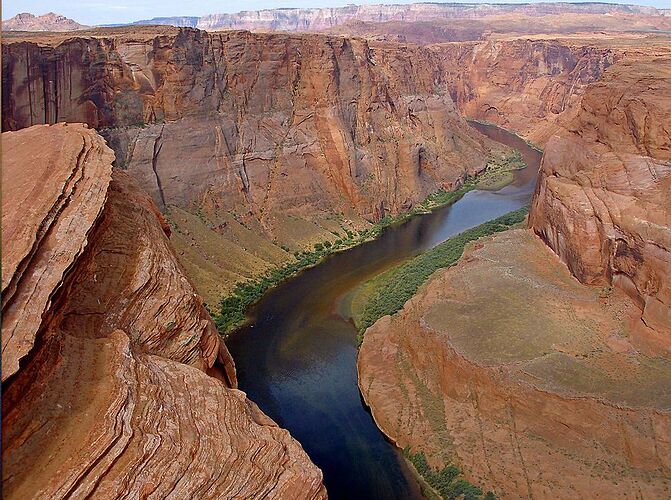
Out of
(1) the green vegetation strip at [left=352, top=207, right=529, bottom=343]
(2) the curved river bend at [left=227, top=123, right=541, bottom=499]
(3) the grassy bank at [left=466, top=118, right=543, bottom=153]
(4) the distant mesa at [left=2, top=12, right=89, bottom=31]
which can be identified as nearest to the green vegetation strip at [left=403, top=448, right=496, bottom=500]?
(2) the curved river bend at [left=227, top=123, right=541, bottom=499]

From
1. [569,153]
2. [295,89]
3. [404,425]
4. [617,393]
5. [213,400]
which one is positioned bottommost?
[404,425]

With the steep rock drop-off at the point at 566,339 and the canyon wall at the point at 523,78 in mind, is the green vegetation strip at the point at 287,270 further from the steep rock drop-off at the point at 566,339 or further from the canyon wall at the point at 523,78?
the canyon wall at the point at 523,78

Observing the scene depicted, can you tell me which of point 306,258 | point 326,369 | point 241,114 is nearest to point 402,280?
point 306,258

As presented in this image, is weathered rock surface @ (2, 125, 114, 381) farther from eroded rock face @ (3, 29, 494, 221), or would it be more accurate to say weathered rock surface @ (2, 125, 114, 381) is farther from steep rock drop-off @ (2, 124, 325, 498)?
eroded rock face @ (3, 29, 494, 221)

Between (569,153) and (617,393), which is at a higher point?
(569,153)

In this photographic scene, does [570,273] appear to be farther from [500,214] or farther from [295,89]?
[295,89]

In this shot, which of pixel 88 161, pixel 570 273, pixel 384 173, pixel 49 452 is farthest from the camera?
pixel 384 173

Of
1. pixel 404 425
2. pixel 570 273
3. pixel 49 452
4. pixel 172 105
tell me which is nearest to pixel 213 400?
pixel 49 452
